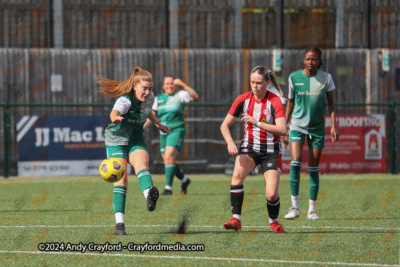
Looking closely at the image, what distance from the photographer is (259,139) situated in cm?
836

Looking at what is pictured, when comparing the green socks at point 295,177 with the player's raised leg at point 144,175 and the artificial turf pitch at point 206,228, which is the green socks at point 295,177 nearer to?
the artificial turf pitch at point 206,228

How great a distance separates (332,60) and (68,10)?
8.40 meters

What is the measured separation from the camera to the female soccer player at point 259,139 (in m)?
8.17

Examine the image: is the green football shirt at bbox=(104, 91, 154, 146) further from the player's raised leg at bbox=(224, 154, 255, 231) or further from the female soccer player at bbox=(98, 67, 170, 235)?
the player's raised leg at bbox=(224, 154, 255, 231)

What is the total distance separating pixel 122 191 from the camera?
823cm

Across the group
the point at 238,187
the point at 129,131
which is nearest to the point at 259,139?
the point at 238,187

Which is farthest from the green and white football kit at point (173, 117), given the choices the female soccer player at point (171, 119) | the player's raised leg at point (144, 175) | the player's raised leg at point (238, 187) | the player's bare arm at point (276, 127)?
the player's bare arm at point (276, 127)

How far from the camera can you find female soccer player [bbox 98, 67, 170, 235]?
321 inches

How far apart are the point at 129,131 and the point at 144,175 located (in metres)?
0.57

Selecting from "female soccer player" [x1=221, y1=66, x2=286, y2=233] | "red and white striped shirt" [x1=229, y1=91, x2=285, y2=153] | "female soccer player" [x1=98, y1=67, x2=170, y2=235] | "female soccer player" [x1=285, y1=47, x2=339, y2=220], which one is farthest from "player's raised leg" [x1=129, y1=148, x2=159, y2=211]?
"female soccer player" [x1=285, y1=47, x2=339, y2=220]

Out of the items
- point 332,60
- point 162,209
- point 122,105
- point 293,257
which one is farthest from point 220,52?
point 293,257

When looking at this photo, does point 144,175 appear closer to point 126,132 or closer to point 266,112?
point 126,132

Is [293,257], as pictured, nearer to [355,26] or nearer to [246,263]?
[246,263]

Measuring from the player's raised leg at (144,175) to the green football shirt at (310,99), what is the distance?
2518 mm
